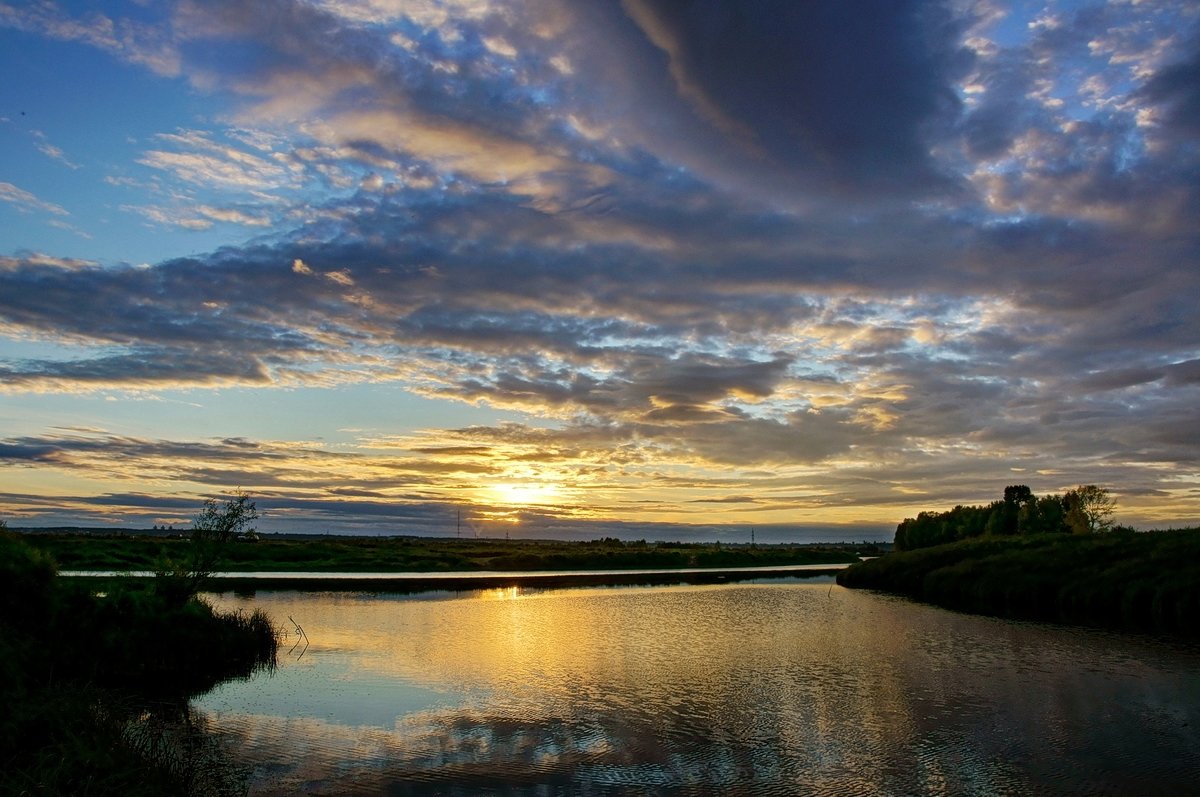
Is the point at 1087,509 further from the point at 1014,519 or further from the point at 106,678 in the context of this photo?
the point at 106,678

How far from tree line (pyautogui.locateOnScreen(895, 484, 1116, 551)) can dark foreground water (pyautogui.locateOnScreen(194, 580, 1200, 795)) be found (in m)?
52.7

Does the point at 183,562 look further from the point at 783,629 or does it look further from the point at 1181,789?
the point at 1181,789

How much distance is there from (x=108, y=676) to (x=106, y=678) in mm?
319

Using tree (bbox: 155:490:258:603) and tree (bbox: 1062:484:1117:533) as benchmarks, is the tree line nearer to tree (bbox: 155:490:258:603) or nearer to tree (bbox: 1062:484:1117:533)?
tree (bbox: 1062:484:1117:533)

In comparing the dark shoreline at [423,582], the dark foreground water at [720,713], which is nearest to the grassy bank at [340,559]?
the dark shoreline at [423,582]

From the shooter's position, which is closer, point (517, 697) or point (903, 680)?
point (517, 697)

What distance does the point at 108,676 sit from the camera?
94.8ft

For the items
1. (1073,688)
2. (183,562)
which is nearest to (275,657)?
(183,562)

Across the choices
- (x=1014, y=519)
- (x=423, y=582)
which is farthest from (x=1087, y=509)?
(x=423, y=582)

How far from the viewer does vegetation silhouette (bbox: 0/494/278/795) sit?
1427 cm

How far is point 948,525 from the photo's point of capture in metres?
146

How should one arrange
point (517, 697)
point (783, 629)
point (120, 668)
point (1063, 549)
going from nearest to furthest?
point (517, 697)
point (120, 668)
point (783, 629)
point (1063, 549)

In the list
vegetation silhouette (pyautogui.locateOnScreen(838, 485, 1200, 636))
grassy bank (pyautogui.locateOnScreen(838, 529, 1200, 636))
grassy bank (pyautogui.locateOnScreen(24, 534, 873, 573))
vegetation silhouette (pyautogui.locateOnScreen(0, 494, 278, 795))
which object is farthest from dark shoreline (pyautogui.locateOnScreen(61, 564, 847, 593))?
vegetation silhouette (pyautogui.locateOnScreen(0, 494, 278, 795))

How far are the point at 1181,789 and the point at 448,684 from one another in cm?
2256
